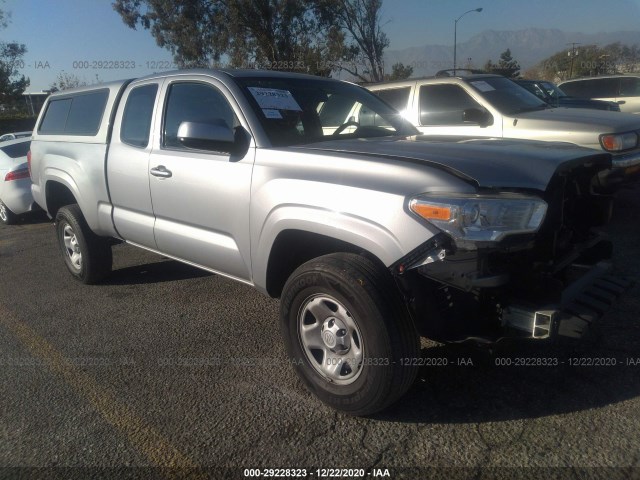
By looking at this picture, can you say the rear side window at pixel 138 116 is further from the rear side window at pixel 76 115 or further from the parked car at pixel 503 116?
the parked car at pixel 503 116

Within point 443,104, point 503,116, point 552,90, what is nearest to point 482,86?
point 443,104

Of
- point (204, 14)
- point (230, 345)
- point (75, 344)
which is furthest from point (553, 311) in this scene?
point (204, 14)

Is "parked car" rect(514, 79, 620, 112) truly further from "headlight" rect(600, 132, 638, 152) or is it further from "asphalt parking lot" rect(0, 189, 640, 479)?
"asphalt parking lot" rect(0, 189, 640, 479)

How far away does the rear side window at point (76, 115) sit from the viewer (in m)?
4.95

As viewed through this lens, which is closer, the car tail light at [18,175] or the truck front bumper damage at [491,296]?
the truck front bumper damage at [491,296]

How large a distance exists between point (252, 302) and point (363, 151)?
2.10 meters

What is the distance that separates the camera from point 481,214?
2430mm

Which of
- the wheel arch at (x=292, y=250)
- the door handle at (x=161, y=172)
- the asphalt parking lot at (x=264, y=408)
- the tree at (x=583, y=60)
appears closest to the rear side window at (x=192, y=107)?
the door handle at (x=161, y=172)

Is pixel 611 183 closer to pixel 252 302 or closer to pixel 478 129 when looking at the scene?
pixel 252 302

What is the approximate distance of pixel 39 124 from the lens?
601cm

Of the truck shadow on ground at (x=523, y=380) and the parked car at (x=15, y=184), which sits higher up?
the parked car at (x=15, y=184)

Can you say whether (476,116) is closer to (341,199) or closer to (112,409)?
(341,199)

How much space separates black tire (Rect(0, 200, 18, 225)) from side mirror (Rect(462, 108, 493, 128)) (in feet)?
24.0

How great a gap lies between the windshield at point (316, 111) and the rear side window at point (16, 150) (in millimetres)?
6562
